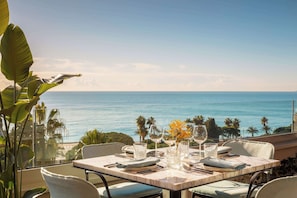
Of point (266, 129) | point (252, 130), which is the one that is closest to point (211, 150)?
point (252, 130)

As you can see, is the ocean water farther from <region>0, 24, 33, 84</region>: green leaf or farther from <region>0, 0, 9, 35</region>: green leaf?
<region>0, 0, 9, 35</region>: green leaf

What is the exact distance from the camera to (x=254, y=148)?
3.45 metres

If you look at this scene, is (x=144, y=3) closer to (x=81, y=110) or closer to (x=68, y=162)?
(x=81, y=110)

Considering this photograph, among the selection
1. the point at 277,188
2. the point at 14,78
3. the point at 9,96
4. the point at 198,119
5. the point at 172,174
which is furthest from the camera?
the point at 198,119

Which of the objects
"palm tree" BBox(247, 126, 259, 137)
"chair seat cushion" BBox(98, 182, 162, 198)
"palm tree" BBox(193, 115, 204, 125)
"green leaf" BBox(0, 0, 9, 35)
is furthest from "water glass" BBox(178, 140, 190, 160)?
"palm tree" BBox(247, 126, 259, 137)

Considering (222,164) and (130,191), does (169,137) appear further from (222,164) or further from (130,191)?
(130,191)

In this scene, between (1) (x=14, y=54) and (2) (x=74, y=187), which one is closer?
(2) (x=74, y=187)

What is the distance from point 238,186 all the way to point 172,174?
1.11 metres

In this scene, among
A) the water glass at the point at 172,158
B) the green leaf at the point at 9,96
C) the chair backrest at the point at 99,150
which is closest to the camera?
the water glass at the point at 172,158

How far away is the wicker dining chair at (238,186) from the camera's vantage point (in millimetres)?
2916

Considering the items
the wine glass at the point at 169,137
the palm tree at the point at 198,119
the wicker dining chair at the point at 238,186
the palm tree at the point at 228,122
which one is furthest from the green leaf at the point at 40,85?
the palm tree at the point at 228,122

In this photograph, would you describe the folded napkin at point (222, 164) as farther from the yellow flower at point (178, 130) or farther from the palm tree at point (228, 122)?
the palm tree at point (228, 122)

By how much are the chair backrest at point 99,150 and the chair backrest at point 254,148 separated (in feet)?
3.36

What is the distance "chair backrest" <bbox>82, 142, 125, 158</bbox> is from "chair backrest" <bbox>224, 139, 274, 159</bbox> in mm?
1023
